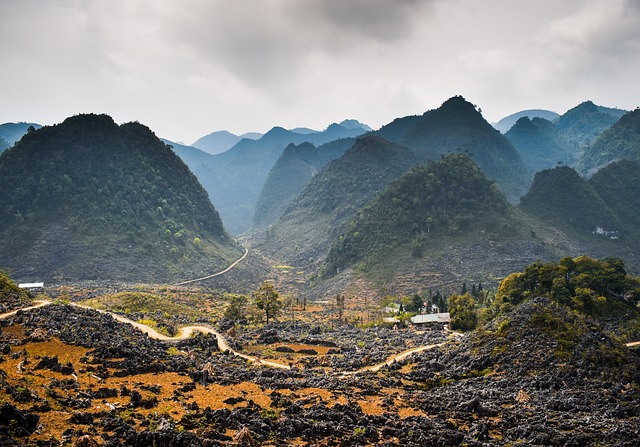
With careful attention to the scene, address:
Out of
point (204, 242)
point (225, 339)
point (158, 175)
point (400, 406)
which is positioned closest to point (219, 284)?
point (204, 242)

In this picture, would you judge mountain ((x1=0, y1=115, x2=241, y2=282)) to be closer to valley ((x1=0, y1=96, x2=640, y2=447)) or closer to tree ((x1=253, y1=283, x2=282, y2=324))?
valley ((x1=0, y1=96, x2=640, y2=447))

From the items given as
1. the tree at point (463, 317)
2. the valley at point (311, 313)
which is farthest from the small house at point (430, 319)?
the tree at point (463, 317)

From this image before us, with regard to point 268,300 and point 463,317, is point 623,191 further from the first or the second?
point 268,300

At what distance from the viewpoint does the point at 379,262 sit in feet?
442

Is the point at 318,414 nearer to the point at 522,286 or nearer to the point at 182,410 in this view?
the point at 182,410

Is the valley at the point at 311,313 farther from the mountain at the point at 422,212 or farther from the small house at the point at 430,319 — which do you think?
the mountain at the point at 422,212

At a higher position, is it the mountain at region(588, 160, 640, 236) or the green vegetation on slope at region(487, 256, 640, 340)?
the mountain at region(588, 160, 640, 236)

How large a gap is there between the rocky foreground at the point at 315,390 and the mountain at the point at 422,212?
8639 cm

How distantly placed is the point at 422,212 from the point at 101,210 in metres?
107

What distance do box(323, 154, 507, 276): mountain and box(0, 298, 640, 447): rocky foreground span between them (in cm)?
8639

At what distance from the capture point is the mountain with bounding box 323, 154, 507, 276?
144 metres

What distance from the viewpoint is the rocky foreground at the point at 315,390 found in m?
25.6

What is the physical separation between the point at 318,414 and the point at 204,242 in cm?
14110

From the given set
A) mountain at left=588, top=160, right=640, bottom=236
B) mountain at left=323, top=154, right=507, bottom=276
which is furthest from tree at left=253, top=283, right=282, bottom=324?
mountain at left=588, top=160, right=640, bottom=236
